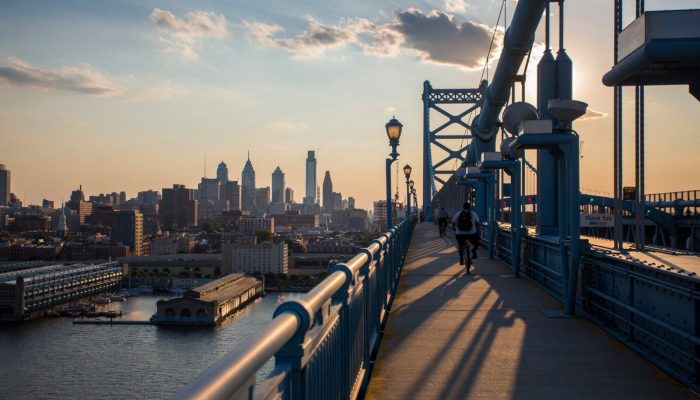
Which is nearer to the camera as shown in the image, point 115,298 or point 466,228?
point 466,228

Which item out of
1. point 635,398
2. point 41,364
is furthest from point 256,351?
point 41,364

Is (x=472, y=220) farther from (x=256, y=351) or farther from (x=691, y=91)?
Result: (x=256, y=351)

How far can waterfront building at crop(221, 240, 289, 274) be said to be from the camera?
125m

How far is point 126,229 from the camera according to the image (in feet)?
586

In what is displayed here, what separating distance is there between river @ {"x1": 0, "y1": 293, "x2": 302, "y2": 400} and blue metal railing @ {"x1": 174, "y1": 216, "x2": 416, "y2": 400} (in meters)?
40.1

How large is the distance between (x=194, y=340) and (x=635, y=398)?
232 feet

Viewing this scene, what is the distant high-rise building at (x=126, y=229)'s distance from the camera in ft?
580

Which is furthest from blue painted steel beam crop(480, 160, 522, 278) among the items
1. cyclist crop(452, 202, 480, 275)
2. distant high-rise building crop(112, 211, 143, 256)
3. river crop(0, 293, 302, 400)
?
distant high-rise building crop(112, 211, 143, 256)

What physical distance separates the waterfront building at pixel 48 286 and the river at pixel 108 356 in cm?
340

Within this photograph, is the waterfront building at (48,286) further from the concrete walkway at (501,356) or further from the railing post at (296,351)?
the railing post at (296,351)

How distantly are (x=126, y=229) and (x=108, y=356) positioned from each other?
119954 millimetres

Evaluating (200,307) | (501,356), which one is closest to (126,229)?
(200,307)

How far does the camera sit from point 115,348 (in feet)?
223

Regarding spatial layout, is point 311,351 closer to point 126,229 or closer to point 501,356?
point 501,356
